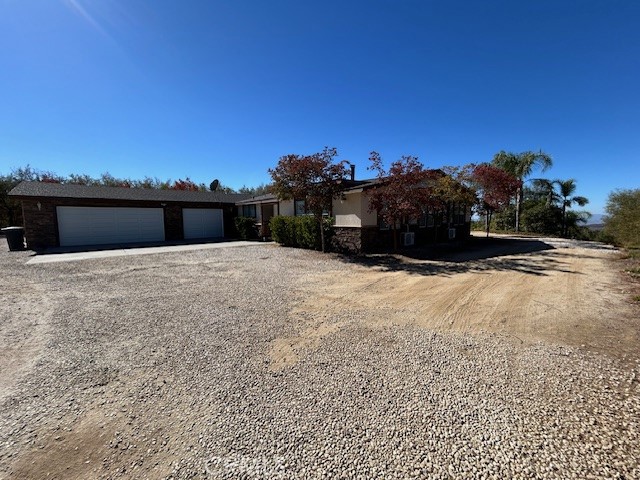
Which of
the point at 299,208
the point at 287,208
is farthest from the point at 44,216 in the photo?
the point at 299,208

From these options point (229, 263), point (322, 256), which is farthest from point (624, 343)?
point (229, 263)

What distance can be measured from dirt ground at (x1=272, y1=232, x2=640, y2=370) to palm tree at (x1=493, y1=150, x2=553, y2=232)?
15.8 meters

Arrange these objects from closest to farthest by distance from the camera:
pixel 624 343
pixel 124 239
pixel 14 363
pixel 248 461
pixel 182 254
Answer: pixel 248 461, pixel 14 363, pixel 624 343, pixel 182 254, pixel 124 239

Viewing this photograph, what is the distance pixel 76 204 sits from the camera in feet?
49.3

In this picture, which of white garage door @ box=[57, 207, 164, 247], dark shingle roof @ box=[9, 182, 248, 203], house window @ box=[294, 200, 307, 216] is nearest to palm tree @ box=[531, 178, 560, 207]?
house window @ box=[294, 200, 307, 216]

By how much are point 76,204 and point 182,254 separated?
779 centimetres

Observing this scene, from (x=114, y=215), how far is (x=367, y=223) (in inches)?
568

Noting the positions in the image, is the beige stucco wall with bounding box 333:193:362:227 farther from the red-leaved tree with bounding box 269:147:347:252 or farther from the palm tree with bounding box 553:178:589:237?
the palm tree with bounding box 553:178:589:237

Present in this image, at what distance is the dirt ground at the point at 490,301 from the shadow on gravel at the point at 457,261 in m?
0.06

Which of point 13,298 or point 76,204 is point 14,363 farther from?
point 76,204

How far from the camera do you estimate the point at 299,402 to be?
8.86 feet

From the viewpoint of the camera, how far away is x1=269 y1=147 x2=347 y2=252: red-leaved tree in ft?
36.0

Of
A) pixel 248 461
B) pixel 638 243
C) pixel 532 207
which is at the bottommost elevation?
pixel 248 461

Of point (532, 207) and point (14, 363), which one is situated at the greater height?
point (532, 207)
